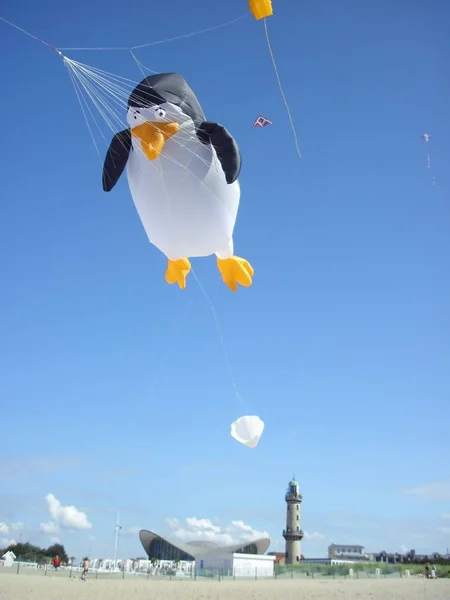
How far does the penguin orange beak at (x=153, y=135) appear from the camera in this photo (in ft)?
26.0

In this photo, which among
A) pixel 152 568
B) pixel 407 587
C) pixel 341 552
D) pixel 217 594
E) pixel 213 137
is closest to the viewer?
pixel 213 137

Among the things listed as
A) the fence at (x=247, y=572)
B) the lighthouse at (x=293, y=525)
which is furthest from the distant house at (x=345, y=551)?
the fence at (x=247, y=572)

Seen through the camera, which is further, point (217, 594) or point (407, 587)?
point (407, 587)

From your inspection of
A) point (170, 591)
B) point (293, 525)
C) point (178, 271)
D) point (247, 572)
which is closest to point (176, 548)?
point (293, 525)

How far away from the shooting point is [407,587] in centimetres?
2977

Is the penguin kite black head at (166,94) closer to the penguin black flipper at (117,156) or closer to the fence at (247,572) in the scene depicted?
the penguin black flipper at (117,156)

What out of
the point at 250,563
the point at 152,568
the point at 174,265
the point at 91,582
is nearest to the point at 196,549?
the point at 250,563

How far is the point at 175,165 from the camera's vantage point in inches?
320

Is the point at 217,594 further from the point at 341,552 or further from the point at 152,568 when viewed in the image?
the point at 341,552

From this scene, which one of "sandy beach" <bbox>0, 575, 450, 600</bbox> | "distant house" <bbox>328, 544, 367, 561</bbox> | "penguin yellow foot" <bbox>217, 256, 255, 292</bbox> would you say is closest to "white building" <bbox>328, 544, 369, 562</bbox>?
"distant house" <bbox>328, 544, 367, 561</bbox>

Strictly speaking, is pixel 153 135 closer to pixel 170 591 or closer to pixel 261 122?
pixel 261 122

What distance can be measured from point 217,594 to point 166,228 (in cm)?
1920

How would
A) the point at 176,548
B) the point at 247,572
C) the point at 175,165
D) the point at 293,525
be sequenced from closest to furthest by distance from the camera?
the point at 175,165
the point at 247,572
the point at 176,548
the point at 293,525

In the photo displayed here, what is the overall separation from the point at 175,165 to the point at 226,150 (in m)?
0.82
